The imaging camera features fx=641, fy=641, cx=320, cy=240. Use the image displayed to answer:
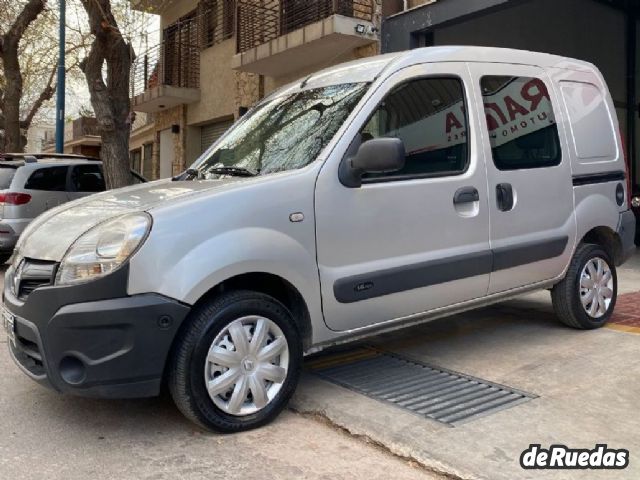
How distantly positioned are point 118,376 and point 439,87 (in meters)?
2.65

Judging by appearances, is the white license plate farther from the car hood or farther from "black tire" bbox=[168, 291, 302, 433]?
"black tire" bbox=[168, 291, 302, 433]

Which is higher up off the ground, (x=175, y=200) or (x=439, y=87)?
(x=439, y=87)

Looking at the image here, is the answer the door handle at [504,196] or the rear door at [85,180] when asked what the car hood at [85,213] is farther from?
the rear door at [85,180]

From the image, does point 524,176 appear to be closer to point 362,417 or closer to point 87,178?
point 362,417

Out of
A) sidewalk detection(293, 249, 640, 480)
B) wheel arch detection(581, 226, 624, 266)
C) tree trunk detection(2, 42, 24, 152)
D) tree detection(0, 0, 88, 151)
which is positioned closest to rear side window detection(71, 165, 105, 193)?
tree detection(0, 0, 88, 151)

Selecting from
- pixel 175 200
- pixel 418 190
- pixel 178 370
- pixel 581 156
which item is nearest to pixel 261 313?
pixel 178 370

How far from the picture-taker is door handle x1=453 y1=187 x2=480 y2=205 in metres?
4.08

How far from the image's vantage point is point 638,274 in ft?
27.5

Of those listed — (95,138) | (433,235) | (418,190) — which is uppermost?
(95,138)

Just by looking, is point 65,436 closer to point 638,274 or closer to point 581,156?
point 581,156

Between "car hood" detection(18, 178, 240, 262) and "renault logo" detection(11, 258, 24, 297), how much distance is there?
2.5 inches

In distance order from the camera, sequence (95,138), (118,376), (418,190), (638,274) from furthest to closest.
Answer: (95,138), (638,274), (418,190), (118,376)

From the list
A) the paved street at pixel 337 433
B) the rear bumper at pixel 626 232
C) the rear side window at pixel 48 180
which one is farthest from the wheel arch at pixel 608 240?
the rear side window at pixel 48 180

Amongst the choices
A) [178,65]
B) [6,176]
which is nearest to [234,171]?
[6,176]
